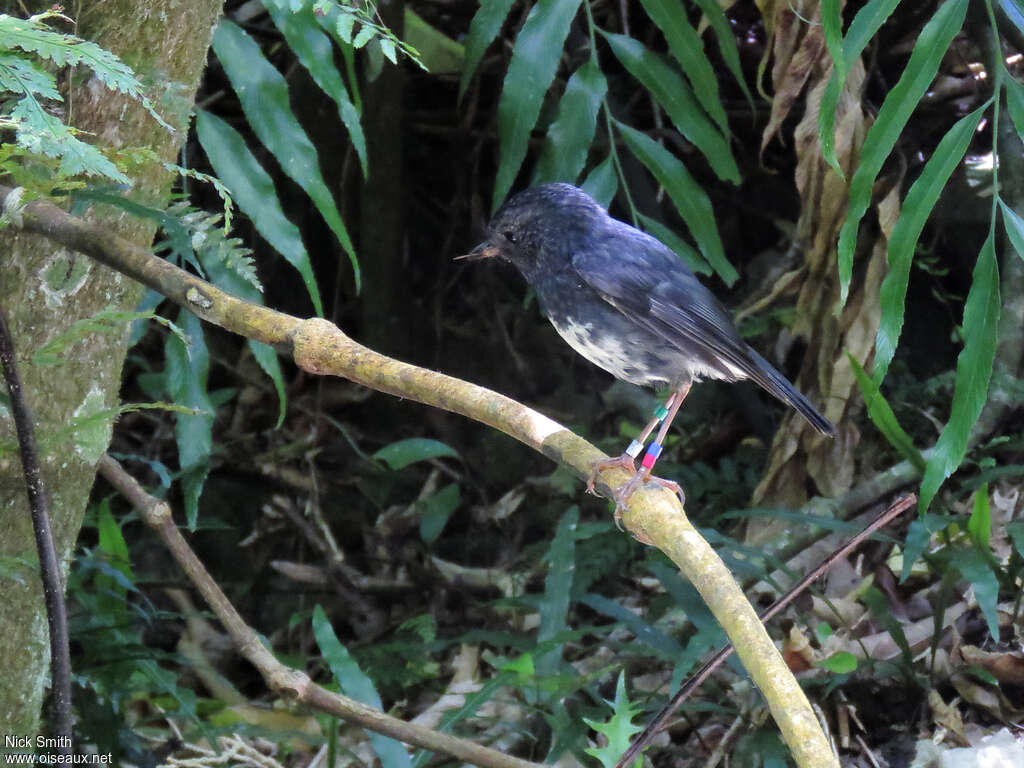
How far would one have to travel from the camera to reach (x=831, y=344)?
3.39 m

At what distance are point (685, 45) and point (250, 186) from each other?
1.22 metres

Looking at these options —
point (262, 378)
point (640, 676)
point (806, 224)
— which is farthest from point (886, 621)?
point (262, 378)

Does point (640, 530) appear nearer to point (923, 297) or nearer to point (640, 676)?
point (640, 676)

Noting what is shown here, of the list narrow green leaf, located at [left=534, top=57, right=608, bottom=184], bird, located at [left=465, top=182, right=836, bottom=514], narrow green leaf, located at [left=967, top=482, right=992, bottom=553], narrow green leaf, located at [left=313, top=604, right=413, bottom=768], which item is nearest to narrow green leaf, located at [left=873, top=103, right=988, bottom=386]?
bird, located at [left=465, top=182, right=836, bottom=514]

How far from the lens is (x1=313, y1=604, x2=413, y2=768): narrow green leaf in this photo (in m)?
2.65

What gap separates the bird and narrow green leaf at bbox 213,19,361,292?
1.97 feet

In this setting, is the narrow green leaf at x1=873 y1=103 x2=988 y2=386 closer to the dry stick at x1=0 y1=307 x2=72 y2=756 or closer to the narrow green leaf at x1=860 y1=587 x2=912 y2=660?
the narrow green leaf at x1=860 y1=587 x2=912 y2=660

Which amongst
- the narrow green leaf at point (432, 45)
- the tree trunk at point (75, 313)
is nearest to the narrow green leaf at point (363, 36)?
the tree trunk at point (75, 313)

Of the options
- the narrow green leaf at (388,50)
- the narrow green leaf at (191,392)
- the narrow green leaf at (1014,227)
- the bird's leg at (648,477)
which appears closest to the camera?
the narrow green leaf at (388,50)

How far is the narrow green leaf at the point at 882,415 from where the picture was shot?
2803mm

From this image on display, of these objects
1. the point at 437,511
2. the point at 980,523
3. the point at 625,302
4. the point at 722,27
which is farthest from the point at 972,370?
the point at 437,511

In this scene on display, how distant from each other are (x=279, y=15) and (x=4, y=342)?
3.60 ft

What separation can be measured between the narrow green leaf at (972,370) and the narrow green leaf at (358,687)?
1351 mm

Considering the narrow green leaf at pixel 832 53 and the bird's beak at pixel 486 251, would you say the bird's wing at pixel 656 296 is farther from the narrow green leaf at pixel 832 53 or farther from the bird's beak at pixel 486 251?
the narrow green leaf at pixel 832 53
